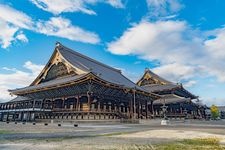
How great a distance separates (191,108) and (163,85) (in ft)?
28.1

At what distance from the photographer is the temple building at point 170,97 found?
142 ft

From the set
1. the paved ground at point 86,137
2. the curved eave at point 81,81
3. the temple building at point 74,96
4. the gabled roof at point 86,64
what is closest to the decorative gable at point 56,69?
the temple building at point 74,96

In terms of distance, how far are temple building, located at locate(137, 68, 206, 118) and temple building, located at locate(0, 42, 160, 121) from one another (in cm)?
604

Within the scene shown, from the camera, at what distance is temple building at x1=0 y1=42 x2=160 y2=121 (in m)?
27.2

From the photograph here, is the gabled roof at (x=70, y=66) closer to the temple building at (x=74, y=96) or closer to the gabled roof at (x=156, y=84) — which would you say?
the temple building at (x=74, y=96)

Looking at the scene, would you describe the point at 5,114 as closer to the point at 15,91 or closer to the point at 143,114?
the point at 15,91

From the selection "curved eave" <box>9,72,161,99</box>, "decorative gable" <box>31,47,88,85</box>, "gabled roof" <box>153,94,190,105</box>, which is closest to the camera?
"curved eave" <box>9,72,161,99</box>

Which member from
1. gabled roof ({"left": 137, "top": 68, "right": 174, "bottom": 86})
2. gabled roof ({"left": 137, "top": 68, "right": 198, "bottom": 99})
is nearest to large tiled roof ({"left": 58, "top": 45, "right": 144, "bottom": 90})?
gabled roof ({"left": 137, "top": 68, "right": 198, "bottom": 99})

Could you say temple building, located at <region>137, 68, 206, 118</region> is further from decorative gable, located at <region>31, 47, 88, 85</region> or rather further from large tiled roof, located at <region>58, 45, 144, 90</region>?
decorative gable, located at <region>31, 47, 88, 85</region>

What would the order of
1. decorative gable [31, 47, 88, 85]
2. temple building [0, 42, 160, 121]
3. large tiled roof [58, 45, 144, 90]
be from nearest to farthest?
temple building [0, 42, 160, 121], decorative gable [31, 47, 88, 85], large tiled roof [58, 45, 144, 90]

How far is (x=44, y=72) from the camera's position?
3691cm

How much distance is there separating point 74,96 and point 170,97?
24.1 meters

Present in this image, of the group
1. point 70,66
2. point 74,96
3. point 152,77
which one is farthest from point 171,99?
point 70,66

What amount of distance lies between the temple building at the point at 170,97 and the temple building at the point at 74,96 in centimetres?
604
